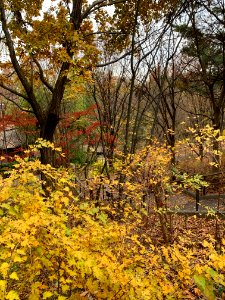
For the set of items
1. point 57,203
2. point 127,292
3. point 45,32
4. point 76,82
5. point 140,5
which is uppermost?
point 140,5

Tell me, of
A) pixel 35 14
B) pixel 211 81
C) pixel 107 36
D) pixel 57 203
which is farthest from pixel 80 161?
pixel 57 203

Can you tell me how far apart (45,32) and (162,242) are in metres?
5.90

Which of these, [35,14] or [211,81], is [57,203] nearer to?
[35,14]

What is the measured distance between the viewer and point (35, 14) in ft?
23.6

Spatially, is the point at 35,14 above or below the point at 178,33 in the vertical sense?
below

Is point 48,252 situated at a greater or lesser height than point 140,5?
lesser

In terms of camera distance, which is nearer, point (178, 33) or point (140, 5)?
point (140, 5)

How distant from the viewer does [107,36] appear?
28.9 ft

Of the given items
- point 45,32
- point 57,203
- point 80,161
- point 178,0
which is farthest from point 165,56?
point 80,161

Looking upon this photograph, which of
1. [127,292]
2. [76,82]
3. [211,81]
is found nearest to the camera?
[127,292]

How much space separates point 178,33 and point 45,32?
24.9 feet

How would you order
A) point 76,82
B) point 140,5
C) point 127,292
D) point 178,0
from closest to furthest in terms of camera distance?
point 127,292 → point 76,82 → point 140,5 → point 178,0

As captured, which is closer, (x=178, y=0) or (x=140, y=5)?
(x=140, y=5)

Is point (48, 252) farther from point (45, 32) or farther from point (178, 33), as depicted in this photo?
point (178, 33)
